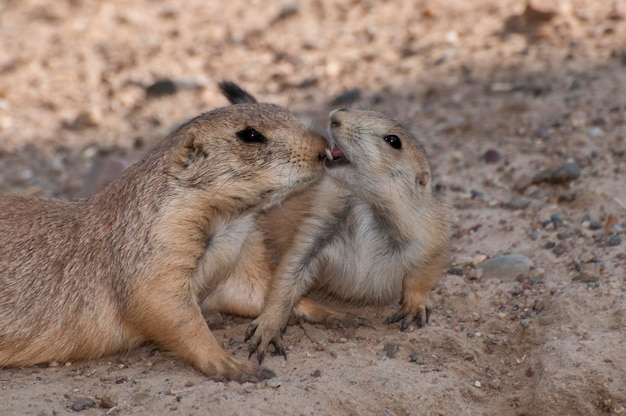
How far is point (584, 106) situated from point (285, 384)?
13.1ft

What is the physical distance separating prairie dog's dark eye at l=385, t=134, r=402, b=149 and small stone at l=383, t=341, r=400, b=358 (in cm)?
113

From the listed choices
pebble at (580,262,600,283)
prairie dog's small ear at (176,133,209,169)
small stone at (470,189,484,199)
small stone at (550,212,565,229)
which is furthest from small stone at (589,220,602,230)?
prairie dog's small ear at (176,133,209,169)

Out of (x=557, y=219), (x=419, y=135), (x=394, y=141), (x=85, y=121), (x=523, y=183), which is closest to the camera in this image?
(x=394, y=141)

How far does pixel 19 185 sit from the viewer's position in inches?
301

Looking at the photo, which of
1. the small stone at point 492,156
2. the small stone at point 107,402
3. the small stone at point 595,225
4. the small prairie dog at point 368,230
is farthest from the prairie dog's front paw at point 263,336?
the small stone at point 492,156

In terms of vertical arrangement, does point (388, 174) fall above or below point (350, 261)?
above

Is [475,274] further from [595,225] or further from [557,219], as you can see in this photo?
[595,225]

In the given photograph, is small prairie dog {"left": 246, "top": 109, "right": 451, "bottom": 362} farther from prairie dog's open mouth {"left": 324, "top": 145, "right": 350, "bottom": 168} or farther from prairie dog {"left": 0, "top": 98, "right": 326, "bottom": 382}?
prairie dog {"left": 0, "top": 98, "right": 326, "bottom": 382}

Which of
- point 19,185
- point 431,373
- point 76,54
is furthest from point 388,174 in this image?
point 76,54

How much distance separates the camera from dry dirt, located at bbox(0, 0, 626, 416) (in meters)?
4.27

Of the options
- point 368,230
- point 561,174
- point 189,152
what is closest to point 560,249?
point 561,174

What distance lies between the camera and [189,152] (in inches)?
178

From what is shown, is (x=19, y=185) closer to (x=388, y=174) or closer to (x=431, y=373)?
(x=388, y=174)

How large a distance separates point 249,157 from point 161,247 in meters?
0.64
